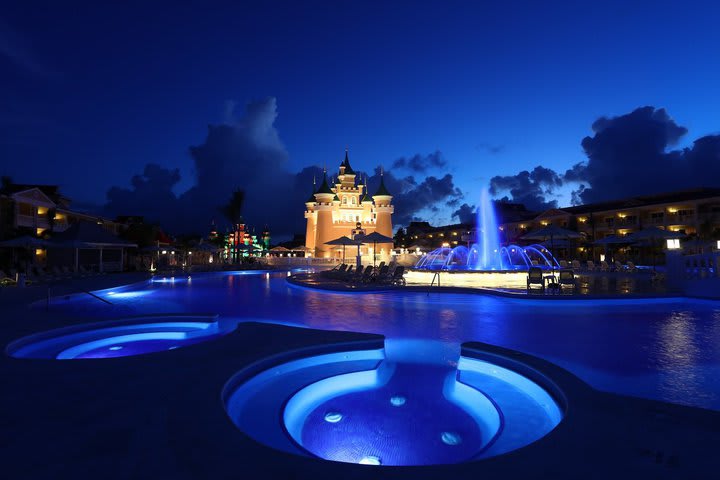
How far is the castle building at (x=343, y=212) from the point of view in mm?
48500

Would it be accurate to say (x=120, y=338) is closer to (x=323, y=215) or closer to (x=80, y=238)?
(x=80, y=238)

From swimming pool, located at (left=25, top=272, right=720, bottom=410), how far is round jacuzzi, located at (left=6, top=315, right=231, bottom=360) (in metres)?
0.93

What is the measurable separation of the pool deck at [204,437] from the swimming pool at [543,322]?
1151 millimetres

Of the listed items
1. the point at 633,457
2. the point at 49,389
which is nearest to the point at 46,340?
the point at 49,389

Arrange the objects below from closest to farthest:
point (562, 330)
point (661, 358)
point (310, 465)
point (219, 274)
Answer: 1. point (310, 465)
2. point (661, 358)
3. point (562, 330)
4. point (219, 274)

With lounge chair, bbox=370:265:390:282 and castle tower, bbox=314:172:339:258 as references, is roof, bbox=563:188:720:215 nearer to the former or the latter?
castle tower, bbox=314:172:339:258

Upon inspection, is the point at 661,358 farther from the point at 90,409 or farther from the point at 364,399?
the point at 90,409

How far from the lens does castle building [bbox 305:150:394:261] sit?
4850 centimetres

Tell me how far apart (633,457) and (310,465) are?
2.13m

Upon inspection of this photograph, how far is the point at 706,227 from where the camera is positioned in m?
31.6

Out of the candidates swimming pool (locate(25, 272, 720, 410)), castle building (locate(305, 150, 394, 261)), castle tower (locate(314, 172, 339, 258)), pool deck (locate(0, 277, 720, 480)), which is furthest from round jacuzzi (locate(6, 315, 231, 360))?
castle tower (locate(314, 172, 339, 258))

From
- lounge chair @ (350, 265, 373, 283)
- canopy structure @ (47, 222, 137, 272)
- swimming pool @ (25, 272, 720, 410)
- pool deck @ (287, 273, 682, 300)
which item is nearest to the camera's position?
swimming pool @ (25, 272, 720, 410)

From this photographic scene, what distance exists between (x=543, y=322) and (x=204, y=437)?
24.0 ft

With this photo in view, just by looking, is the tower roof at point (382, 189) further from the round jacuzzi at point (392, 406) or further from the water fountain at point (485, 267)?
the round jacuzzi at point (392, 406)
